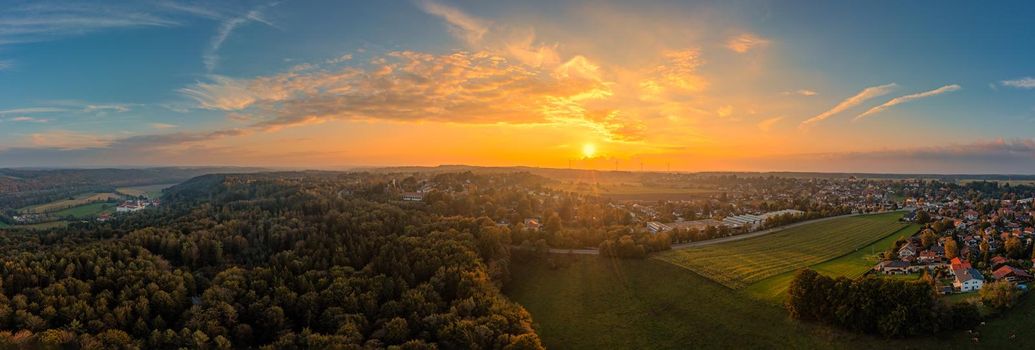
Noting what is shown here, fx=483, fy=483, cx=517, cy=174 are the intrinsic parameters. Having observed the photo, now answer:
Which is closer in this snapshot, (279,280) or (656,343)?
(656,343)

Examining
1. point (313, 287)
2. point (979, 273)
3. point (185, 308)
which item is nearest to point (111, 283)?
point (185, 308)

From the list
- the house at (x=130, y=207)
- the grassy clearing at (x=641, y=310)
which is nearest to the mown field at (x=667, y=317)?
the grassy clearing at (x=641, y=310)

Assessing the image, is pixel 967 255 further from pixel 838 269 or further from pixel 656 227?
pixel 656 227

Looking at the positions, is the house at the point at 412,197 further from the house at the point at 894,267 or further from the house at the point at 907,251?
the house at the point at 907,251

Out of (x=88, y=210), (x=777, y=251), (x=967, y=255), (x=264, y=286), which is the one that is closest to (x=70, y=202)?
(x=88, y=210)

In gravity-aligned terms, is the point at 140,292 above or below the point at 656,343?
above

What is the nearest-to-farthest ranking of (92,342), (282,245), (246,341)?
(92,342), (246,341), (282,245)

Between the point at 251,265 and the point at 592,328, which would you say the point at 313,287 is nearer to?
the point at 251,265
